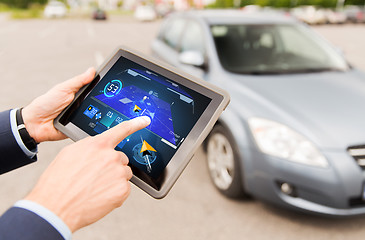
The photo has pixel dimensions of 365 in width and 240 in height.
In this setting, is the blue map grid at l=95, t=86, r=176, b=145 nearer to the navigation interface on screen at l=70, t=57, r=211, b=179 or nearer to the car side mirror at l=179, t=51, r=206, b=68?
the navigation interface on screen at l=70, t=57, r=211, b=179

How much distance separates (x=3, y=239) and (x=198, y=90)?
85 centimetres

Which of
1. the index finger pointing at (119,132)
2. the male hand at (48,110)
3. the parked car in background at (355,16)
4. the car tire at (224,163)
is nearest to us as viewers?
the index finger pointing at (119,132)

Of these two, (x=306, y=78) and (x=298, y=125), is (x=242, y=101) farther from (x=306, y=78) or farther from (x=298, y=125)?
(x=306, y=78)

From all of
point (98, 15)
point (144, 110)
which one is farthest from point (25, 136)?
point (98, 15)

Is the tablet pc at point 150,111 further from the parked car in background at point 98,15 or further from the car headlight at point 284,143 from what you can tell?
the parked car in background at point 98,15

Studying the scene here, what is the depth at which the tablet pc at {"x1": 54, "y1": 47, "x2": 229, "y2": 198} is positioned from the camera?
4.07ft

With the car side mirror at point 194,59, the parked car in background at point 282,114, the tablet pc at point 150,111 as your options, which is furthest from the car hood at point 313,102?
the tablet pc at point 150,111

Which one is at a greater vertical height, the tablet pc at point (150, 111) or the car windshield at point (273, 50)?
the car windshield at point (273, 50)

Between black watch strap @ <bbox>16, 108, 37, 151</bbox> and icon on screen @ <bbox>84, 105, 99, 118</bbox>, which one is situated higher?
icon on screen @ <bbox>84, 105, 99, 118</bbox>

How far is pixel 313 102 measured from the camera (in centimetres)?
257

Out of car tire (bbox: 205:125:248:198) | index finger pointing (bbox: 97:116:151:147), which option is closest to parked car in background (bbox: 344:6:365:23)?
car tire (bbox: 205:125:248:198)

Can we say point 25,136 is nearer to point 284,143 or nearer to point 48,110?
point 48,110

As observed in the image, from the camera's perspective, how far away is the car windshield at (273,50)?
3259 millimetres

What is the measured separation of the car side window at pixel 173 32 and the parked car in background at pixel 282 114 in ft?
1.13
